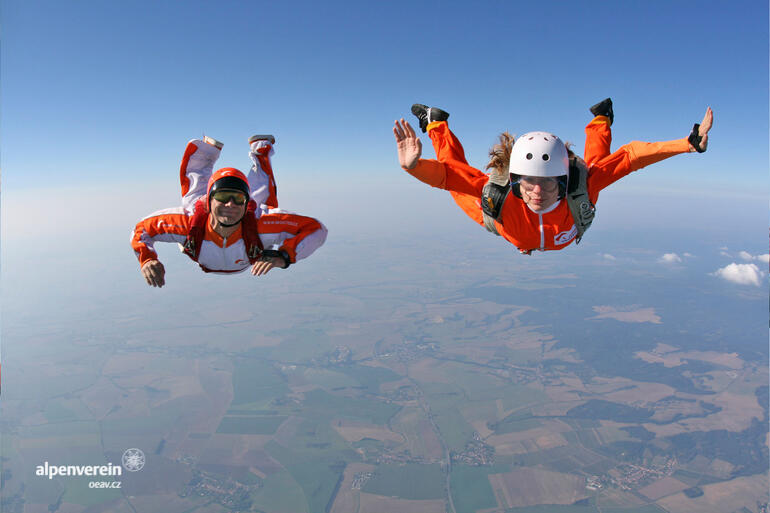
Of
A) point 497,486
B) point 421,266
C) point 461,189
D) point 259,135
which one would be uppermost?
point 259,135

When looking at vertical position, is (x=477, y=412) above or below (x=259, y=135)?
below

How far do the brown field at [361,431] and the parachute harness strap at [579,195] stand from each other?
176 feet

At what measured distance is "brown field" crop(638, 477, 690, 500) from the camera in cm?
4338

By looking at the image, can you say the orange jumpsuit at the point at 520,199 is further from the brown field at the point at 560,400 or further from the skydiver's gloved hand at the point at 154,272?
the brown field at the point at 560,400

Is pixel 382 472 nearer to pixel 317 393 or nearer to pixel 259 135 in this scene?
pixel 317 393

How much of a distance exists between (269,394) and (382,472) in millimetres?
26644

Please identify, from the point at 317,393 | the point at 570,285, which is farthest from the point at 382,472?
the point at 570,285

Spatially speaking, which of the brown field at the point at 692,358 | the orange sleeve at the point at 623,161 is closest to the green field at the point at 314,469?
the orange sleeve at the point at 623,161

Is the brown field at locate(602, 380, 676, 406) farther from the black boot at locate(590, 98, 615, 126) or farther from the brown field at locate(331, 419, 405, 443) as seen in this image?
the black boot at locate(590, 98, 615, 126)

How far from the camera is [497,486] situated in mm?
42875

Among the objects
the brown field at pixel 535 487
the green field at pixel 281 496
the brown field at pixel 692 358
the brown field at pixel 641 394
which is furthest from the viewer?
the brown field at pixel 692 358

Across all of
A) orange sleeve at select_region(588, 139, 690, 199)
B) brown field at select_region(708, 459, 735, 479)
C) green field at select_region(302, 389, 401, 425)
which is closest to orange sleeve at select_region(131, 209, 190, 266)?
orange sleeve at select_region(588, 139, 690, 199)

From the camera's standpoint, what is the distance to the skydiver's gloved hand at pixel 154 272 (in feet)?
12.6

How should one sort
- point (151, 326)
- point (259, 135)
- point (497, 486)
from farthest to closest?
point (151, 326)
point (497, 486)
point (259, 135)
